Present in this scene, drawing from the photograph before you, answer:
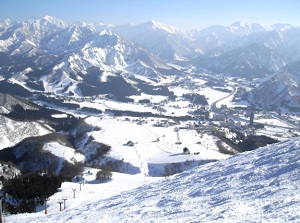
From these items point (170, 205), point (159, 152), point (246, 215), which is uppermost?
point (246, 215)

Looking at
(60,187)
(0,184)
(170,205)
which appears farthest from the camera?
(0,184)

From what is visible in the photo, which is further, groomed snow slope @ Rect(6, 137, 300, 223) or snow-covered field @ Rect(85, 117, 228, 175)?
snow-covered field @ Rect(85, 117, 228, 175)

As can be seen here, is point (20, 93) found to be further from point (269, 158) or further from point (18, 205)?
point (269, 158)

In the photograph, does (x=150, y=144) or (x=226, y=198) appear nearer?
(x=226, y=198)

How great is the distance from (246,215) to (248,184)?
6.89m

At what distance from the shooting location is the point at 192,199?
2517cm

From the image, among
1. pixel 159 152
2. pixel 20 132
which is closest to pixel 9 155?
pixel 20 132

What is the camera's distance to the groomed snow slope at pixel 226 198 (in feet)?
63.8

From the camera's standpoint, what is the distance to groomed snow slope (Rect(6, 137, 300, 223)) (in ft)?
63.8

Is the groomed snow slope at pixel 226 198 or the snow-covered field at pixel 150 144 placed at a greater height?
the groomed snow slope at pixel 226 198

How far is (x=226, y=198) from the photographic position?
23.3 m

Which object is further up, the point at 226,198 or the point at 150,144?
the point at 226,198

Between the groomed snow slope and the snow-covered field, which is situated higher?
the groomed snow slope

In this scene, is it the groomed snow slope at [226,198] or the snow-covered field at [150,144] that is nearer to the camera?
the groomed snow slope at [226,198]
